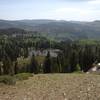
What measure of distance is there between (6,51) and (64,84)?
142 meters

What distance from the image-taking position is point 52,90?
1670 cm

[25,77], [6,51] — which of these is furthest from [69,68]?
[6,51]

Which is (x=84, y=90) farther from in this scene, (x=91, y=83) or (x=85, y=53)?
(x=85, y=53)

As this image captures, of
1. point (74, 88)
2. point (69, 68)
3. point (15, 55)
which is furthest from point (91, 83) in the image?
point (15, 55)

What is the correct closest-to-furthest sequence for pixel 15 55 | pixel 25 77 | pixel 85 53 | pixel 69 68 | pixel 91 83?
pixel 91 83 → pixel 25 77 → pixel 69 68 → pixel 85 53 → pixel 15 55

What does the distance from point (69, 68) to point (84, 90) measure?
6901 centimetres

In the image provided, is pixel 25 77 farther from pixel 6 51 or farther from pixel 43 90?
pixel 6 51

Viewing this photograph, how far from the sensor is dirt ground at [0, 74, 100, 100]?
15034 millimetres

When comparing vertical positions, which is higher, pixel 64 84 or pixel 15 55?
pixel 64 84

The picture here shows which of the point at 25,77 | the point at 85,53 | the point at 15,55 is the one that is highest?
the point at 25,77

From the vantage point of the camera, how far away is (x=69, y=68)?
8494 centimetres

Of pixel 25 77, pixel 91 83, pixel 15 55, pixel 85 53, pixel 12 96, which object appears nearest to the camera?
pixel 12 96

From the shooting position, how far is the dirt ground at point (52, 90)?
49.3 ft

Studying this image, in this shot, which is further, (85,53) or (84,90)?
(85,53)
